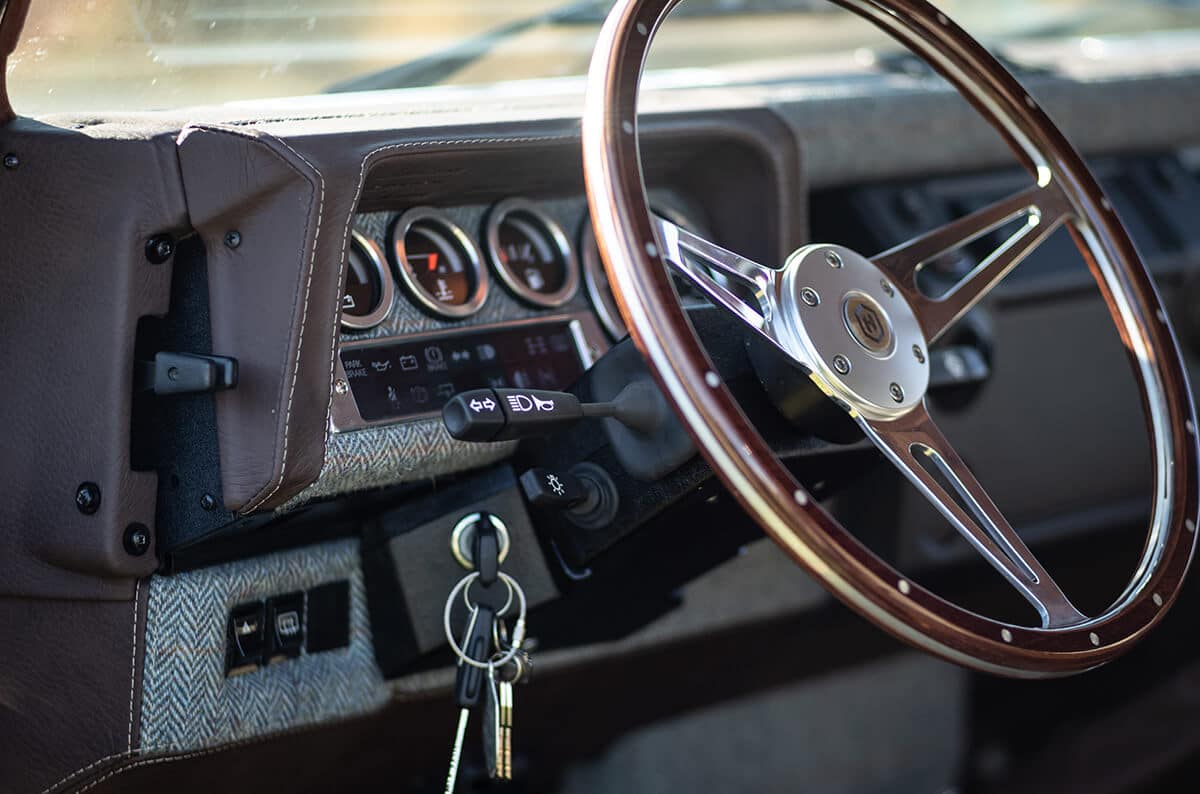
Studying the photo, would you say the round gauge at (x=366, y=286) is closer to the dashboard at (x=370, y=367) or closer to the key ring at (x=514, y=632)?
the dashboard at (x=370, y=367)

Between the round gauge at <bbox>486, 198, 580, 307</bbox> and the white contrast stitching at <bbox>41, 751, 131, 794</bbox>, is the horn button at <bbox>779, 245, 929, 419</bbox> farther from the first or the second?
the white contrast stitching at <bbox>41, 751, 131, 794</bbox>

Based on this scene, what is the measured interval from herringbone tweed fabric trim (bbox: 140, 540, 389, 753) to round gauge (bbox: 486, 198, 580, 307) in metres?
0.33

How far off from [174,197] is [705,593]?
0.84 meters

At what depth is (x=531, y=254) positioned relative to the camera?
4.32ft

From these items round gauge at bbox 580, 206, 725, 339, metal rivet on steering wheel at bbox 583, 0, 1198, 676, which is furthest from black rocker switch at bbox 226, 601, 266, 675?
metal rivet on steering wheel at bbox 583, 0, 1198, 676

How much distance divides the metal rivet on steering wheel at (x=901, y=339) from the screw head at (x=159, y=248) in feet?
1.23

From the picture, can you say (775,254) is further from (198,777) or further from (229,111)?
(198,777)

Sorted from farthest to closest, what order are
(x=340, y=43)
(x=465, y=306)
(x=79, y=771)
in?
1. (x=340, y=43)
2. (x=465, y=306)
3. (x=79, y=771)

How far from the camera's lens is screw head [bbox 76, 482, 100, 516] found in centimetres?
106

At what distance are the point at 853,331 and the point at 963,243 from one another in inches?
9.3

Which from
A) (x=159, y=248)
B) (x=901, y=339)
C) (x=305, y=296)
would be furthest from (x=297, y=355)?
(x=901, y=339)

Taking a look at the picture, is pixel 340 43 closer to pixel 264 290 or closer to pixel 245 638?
pixel 264 290

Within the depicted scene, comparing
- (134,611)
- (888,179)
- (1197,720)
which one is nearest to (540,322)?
(134,611)

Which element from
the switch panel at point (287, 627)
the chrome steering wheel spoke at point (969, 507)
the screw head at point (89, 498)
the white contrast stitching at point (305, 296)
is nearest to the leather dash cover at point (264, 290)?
the white contrast stitching at point (305, 296)
